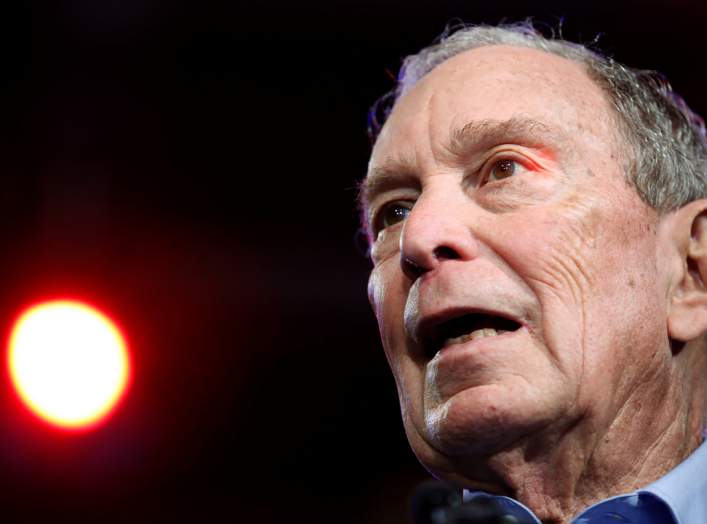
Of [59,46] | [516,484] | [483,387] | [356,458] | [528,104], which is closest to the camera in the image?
[483,387]

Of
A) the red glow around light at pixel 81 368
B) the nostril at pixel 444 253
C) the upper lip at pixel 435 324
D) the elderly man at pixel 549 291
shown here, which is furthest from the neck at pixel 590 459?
the red glow around light at pixel 81 368

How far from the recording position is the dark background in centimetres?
383

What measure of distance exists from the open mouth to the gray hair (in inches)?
18.2

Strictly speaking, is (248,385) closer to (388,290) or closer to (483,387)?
(388,290)

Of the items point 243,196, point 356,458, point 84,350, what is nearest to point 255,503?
point 356,458

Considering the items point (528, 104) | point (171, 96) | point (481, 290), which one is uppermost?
point (171, 96)

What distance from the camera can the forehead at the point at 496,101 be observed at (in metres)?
2.01

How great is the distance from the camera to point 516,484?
1843 millimetres

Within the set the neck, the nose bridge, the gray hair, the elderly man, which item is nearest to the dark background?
the gray hair

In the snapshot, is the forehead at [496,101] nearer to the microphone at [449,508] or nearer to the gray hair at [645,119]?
the gray hair at [645,119]

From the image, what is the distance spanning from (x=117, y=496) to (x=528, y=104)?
3072 millimetres

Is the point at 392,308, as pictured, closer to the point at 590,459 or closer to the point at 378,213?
the point at 378,213

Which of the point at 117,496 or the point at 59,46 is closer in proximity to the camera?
the point at 59,46

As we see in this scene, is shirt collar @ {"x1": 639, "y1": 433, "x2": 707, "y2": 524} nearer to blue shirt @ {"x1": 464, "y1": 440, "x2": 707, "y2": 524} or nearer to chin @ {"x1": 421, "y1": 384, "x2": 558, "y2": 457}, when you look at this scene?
blue shirt @ {"x1": 464, "y1": 440, "x2": 707, "y2": 524}
